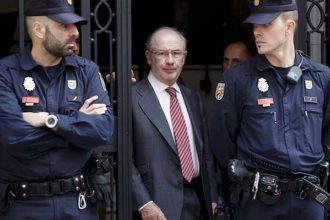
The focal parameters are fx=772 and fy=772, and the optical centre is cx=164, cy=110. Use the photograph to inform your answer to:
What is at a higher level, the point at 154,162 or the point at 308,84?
the point at 308,84

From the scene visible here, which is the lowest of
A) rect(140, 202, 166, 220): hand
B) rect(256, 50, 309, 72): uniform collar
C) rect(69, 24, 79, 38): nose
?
rect(140, 202, 166, 220): hand

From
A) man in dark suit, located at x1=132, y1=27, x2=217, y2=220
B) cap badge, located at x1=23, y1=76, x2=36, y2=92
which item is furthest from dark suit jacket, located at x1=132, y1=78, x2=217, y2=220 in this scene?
cap badge, located at x1=23, y1=76, x2=36, y2=92

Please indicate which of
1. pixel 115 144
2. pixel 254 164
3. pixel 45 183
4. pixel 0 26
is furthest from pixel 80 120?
pixel 0 26

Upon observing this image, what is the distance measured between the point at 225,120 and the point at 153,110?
1.58 feet

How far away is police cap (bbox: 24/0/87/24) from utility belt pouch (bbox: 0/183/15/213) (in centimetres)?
94

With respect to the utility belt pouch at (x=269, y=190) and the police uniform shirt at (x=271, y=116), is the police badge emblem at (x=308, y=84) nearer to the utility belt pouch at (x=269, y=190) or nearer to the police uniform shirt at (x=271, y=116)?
the police uniform shirt at (x=271, y=116)

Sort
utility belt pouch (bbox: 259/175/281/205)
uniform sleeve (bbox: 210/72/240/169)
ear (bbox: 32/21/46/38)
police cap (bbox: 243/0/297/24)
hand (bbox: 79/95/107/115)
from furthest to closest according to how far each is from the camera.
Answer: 1. uniform sleeve (bbox: 210/72/240/169)
2. police cap (bbox: 243/0/297/24)
3. utility belt pouch (bbox: 259/175/281/205)
4. ear (bbox: 32/21/46/38)
5. hand (bbox: 79/95/107/115)

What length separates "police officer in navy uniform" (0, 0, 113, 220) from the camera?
13.3ft

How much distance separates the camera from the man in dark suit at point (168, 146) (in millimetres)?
4781

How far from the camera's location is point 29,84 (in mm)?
4219

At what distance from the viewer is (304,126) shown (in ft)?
14.8

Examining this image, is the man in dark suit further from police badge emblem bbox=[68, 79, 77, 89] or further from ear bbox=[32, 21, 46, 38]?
ear bbox=[32, 21, 46, 38]

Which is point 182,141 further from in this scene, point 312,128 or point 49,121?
point 49,121

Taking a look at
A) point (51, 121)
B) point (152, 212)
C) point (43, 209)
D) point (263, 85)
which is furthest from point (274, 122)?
point (43, 209)
